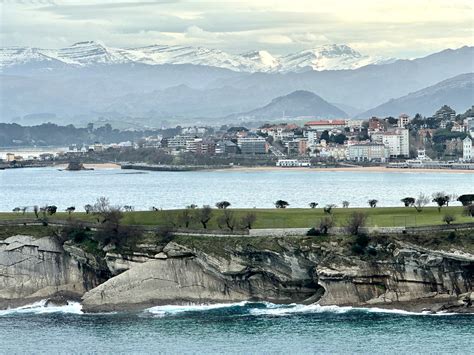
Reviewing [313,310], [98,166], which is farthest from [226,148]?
[313,310]

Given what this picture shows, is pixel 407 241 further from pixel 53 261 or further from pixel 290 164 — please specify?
pixel 290 164

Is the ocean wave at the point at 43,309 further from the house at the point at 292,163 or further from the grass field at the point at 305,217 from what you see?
the house at the point at 292,163

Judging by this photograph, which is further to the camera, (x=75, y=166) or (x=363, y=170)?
(x=75, y=166)

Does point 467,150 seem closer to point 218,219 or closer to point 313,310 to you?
point 218,219

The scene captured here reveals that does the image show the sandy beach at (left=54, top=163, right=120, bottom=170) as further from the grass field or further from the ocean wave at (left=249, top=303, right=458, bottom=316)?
the ocean wave at (left=249, top=303, right=458, bottom=316)

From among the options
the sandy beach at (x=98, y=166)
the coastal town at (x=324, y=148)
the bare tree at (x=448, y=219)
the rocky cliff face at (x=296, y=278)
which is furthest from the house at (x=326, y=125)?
the rocky cliff face at (x=296, y=278)

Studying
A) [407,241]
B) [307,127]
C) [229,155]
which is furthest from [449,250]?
[307,127]
